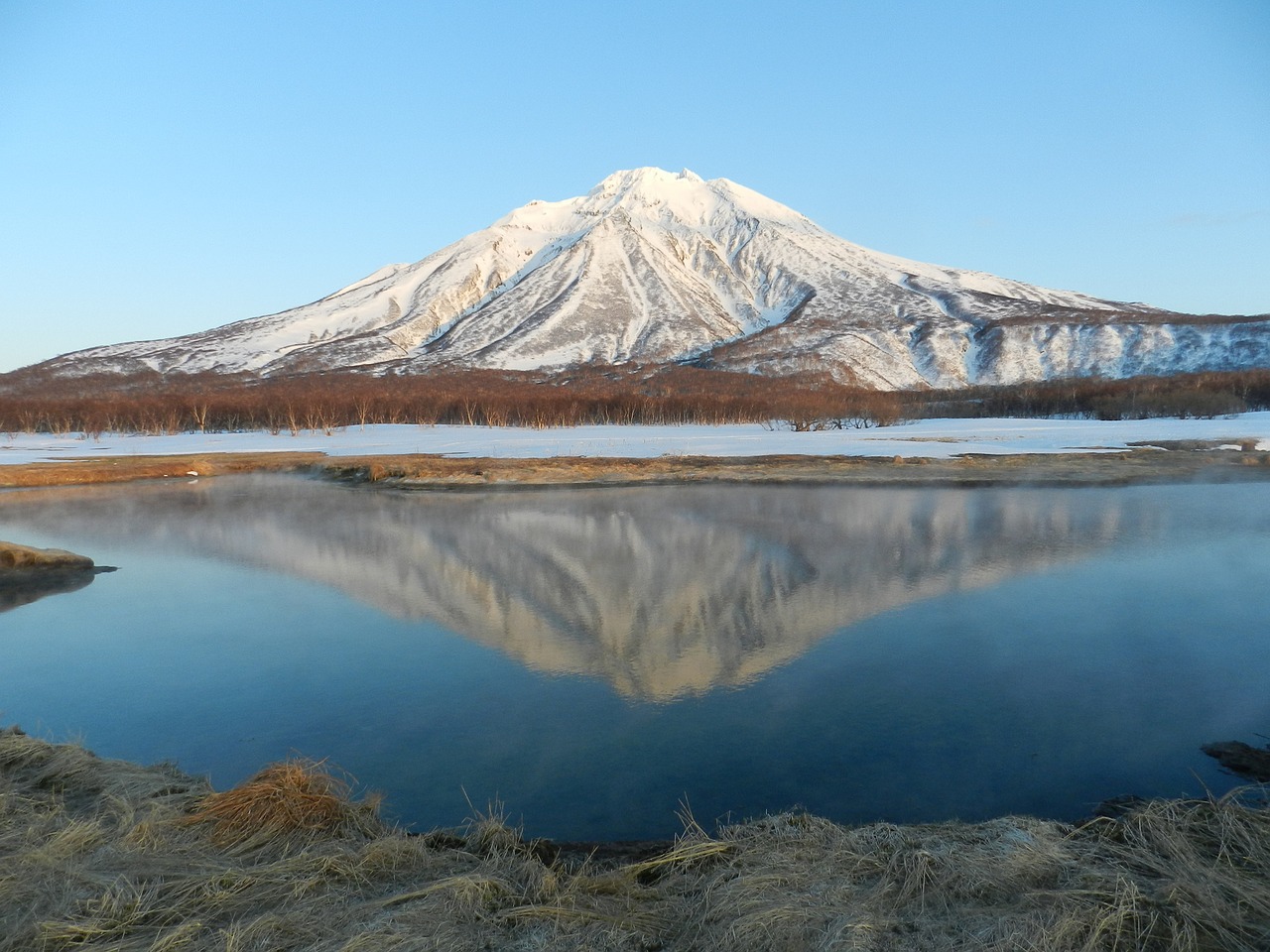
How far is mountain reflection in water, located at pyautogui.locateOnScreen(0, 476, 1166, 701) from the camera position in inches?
474

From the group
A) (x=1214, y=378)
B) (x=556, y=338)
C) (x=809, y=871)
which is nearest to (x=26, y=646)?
(x=809, y=871)

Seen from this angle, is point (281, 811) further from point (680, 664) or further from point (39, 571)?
point (39, 571)

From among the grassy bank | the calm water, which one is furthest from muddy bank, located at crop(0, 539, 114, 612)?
the grassy bank

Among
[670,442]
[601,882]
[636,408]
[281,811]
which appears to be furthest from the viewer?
[636,408]

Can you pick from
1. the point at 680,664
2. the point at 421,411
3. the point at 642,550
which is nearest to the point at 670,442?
the point at 642,550

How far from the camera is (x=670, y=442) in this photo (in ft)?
174

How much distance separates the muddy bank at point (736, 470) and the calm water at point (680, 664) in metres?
12.2

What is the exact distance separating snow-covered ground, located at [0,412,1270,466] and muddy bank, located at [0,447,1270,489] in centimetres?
342

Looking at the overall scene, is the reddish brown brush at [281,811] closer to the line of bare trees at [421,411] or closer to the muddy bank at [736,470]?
the muddy bank at [736,470]

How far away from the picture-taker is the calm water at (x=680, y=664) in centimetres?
770

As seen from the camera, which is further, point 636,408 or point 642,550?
point 636,408

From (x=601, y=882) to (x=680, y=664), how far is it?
18.2ft

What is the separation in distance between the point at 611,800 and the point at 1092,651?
744 cm

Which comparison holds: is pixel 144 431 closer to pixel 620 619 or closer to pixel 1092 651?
pixel 620 619
